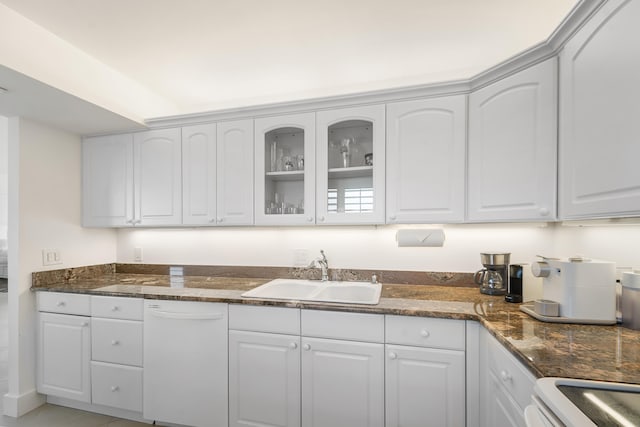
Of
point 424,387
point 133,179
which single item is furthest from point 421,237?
point 133,179

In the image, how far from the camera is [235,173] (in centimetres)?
216

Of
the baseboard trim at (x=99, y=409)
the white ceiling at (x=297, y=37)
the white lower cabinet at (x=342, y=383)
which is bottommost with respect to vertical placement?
the baseboard trim at (x=99, y=409)

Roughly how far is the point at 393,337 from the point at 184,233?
1925 mm

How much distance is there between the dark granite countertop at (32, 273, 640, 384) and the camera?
0.93 meters

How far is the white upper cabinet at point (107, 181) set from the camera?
2.40 meters

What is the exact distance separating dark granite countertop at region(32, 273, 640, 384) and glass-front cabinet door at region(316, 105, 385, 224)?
57 centimetres

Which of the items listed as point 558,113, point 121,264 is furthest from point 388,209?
point 121,264

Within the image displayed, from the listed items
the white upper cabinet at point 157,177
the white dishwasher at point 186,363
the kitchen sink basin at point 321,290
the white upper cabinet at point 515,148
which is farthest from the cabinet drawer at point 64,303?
the white upper cabinet at point 515,148

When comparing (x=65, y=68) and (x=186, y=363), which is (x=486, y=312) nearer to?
(x=186, y=363)

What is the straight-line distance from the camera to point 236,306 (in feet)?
5.78

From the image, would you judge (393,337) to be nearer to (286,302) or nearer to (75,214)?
(286,302)

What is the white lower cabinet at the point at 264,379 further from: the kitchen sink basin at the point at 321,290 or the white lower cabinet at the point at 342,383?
the kitchen sink basin at the point at 321,290

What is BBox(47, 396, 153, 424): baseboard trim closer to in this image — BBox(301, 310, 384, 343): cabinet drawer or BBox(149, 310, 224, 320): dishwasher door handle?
BBox(149, 310, 224, 320): dishwasher door handle

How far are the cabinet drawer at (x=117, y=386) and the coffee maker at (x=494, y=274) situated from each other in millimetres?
2180
